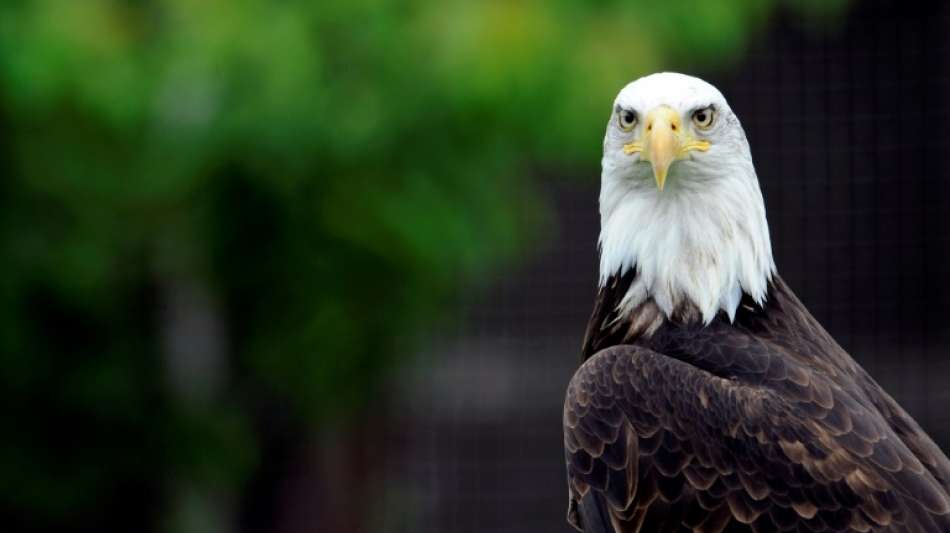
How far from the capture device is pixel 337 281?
5734 millimetres

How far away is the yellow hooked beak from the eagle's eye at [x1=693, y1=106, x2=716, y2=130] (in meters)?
0.03

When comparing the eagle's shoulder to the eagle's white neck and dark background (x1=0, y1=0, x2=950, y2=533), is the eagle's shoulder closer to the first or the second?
the eagle's white neck

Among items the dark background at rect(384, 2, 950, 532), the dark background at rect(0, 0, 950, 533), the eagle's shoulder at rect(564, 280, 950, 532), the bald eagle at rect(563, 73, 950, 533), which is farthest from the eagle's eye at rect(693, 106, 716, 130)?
the dark background at rect(384, 2, 950, 532)

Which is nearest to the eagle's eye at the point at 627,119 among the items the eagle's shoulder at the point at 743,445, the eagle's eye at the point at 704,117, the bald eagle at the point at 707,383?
the bald eagle at the point at 707,383

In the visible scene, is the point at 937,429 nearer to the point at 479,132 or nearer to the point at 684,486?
the point at 479,132

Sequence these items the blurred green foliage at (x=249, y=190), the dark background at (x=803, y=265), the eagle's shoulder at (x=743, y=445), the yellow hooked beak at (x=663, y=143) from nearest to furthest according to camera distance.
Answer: the eagle's shoulder at (x=743, y=445) → the yellow hooked beak at (x=663, y=143) → the blurred green foliage at (x=249, y=190) → the dark background at (x=803, y=265)

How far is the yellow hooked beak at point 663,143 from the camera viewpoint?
10.6 feet

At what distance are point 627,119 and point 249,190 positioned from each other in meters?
2.25

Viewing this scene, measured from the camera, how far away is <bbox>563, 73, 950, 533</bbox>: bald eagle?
3076mm

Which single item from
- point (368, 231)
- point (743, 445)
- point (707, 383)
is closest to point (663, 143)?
point (707, 383)

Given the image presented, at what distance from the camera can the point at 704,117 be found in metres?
3.37

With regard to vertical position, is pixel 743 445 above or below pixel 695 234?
below

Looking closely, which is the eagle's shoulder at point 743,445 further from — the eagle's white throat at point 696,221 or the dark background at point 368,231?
the dark background at point 368,231

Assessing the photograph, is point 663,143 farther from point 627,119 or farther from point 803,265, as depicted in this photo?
point 803,265
